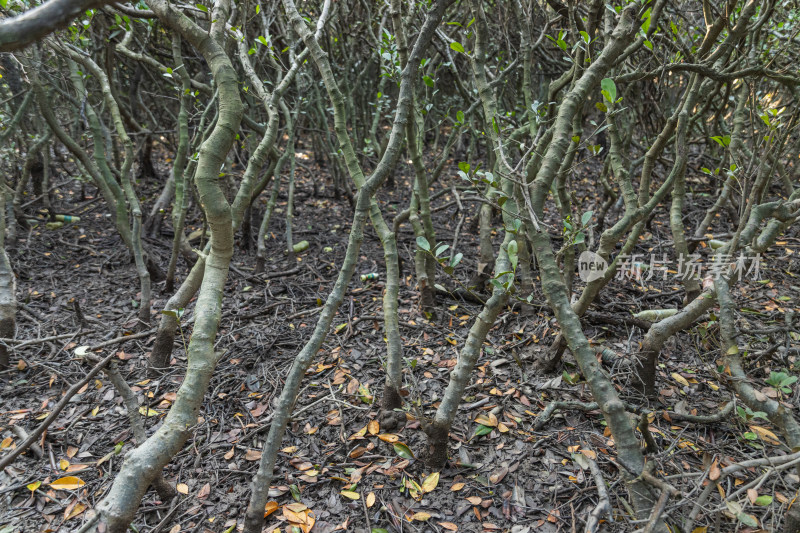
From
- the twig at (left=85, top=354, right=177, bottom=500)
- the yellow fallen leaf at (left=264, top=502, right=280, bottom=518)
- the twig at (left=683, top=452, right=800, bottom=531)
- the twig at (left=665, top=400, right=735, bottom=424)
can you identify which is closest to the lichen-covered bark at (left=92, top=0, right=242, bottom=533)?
the twig at (left=85, top=354, right=177, bottom=500)

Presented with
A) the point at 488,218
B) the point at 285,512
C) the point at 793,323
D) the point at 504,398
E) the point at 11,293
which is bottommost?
the point at 285,512

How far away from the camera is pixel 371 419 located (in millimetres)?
2627

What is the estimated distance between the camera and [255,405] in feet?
9.45

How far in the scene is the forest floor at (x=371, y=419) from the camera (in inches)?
83.7

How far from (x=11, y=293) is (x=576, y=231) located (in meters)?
3.97

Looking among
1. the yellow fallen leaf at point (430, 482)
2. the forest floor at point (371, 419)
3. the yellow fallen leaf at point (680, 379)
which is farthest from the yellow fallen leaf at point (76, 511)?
the yellow fallen leaf at point (680, 379)

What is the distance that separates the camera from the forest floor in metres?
2.13

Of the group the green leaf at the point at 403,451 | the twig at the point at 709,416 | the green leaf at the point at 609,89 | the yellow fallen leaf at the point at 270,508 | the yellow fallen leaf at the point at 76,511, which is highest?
the green leaf at the point at 609,89

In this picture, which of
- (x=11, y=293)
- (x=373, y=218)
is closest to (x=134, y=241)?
(x=11, y=293)

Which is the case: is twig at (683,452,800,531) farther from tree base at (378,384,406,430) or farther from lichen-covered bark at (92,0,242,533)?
lichen-covered bark at (92,0,242,533)

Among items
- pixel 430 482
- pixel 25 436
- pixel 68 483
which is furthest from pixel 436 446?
pixel 25 436

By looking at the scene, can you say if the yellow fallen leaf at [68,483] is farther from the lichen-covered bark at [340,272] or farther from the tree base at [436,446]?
the tree base at [436,446]

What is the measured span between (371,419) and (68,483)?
1642mm

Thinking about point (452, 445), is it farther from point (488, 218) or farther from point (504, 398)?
point (488, 218)
